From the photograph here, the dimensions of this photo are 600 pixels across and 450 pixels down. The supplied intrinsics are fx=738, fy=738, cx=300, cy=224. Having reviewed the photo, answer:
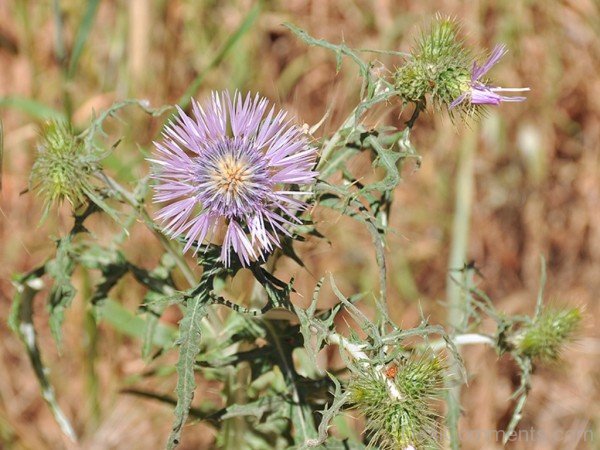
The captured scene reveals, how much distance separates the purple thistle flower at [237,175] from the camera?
1.96 meters

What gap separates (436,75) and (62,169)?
3.58 ft

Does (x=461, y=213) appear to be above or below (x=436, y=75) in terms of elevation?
above

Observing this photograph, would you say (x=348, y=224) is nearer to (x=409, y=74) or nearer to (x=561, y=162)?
(x=561, y=162)

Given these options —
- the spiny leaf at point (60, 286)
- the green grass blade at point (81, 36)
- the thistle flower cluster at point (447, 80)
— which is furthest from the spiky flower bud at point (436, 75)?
the green grass blade at point (81, 36)

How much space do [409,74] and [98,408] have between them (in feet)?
9.09

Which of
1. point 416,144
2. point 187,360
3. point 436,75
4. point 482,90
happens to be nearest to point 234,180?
point 187,360

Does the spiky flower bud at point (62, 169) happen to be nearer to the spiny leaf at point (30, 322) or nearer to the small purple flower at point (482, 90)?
the spiny leaf at point (30, 322)

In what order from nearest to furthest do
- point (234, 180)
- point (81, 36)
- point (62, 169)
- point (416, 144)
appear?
point (234, 180), point (62, 169), point (81, 36), point (416, 144)

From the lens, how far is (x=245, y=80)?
467 centimetres

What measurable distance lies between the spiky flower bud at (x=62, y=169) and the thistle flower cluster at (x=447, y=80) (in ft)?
3.05

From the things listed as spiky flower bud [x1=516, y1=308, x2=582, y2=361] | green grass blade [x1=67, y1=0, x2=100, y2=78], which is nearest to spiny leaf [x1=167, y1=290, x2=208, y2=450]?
spiky flower bud [x1=516, y1=308, x2=582, y2=361]

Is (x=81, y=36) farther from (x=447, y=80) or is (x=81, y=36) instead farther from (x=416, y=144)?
(x=416, y=144)

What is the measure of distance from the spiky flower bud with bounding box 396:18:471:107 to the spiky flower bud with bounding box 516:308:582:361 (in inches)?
34.1

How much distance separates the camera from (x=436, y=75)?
207 cm
